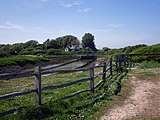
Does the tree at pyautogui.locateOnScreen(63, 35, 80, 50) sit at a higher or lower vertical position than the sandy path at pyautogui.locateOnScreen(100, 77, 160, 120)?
higher

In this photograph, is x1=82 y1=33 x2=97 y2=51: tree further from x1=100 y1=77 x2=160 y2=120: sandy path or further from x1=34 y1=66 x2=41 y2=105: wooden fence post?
x1=34 y1=66 x2=41 y2=105: wooden fence post

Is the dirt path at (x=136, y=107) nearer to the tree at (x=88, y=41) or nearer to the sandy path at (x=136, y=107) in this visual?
the sandy path at (x=136, y=107)

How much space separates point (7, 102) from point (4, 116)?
114 inches

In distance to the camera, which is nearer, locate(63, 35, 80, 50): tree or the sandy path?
the sandy path

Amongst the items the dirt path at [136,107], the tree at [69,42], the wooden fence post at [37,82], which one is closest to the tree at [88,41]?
the tree at [69,42]

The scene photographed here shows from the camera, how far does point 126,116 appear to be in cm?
916

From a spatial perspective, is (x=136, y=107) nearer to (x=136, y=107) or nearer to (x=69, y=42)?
(x=136, y=107)

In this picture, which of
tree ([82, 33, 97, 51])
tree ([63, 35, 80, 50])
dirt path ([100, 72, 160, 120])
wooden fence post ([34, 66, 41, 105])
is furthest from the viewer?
tree ([63, 35, 80, 50])

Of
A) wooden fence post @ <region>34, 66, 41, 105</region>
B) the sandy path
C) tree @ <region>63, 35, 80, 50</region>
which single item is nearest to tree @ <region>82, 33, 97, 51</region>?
tree @ <region>63, 35, 80, 50</region>

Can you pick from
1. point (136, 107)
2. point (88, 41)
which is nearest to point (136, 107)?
point (136, 107)

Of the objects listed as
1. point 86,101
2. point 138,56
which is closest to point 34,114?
point 86,101

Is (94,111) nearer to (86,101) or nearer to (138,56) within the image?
(86,101)

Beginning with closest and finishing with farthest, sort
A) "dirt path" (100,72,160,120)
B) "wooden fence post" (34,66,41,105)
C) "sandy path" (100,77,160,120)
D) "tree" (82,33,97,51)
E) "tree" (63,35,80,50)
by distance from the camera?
1. "wooden fence post" (34,66,41,105)
2. "dirt path" (100,72,160,120)
3. "sandy path" (100,77,160,120)
4. "tree" (82,33,97,51)
5. "tree" (63,35,80,50)

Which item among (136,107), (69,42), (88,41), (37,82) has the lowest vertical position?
(136,107)
